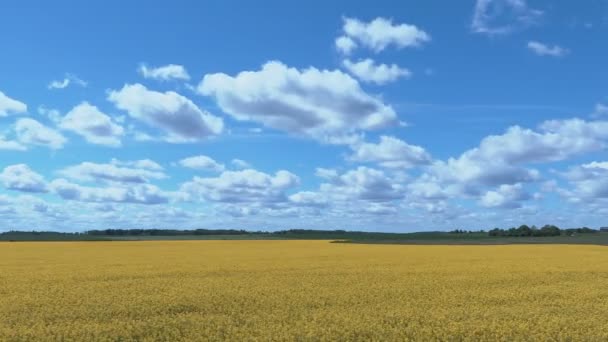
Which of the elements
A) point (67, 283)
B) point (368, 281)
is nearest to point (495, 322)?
point (368, 281)

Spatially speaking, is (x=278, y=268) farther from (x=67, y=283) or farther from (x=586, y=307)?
(x=586, y=307)

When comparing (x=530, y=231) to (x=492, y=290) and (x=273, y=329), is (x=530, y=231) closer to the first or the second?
(x=492, y=290)

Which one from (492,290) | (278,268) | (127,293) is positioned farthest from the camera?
(278,268)

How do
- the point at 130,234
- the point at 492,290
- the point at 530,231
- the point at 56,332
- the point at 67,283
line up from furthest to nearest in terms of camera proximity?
the point at 130,234, the point at 530,231, the point at 67,283, the point at 492,290, the point at 56,332

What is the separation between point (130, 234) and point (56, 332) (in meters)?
144

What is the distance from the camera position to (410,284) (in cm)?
2506

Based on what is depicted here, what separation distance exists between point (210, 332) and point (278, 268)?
1989cm

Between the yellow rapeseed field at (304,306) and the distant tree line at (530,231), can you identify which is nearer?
the yellow rapeseed field at (304,306)

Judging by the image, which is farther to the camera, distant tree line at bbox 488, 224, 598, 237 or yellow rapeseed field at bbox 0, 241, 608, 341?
distant tree line at bbox 488, 224, 598, 237

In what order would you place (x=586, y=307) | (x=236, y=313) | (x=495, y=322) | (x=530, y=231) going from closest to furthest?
1. (x=495, y=322)
2. (x=236, y=313)
3. (x=586, y=307)
4. (x=530, y=231)

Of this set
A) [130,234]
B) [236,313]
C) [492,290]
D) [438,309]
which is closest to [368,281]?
[492,290]

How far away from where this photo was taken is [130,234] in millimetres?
151625

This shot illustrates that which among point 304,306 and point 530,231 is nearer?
point 304,306

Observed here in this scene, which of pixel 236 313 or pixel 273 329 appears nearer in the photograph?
pixel 273 329
